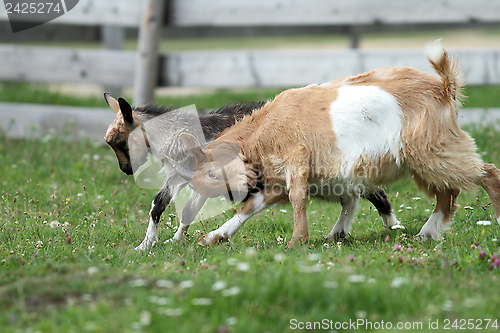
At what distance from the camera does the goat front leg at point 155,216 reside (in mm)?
4512

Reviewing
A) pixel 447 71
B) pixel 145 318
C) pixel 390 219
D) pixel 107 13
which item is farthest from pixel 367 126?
pixel 107 13

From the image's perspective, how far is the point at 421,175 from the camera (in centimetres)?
400

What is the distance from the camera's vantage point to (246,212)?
4254mm

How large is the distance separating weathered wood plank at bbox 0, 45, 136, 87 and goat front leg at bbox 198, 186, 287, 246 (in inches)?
190

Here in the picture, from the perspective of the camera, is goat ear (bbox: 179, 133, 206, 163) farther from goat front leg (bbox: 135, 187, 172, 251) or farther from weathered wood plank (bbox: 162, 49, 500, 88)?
weathered wood plank (bbox: 162, 49, 500, 88)

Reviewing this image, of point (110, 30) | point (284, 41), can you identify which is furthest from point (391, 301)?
point (284, 41)

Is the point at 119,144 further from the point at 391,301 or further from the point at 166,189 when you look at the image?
the point at 391,301

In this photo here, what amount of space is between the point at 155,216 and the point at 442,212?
2.58 m

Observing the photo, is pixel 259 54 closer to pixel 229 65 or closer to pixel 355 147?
pixel 229 65

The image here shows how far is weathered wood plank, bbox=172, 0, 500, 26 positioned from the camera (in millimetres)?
7137

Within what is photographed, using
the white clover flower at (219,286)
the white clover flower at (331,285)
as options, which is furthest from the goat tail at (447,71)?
the white clover flower at (219,286)

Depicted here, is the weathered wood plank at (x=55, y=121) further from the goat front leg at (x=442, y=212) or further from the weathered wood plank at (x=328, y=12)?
the goat front leg at (x=442, y=212)

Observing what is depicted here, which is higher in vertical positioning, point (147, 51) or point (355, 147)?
point (147, 51)

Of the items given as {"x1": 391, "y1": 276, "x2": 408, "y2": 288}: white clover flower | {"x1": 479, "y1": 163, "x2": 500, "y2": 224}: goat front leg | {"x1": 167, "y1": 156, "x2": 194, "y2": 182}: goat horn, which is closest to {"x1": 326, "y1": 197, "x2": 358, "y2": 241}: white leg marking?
{"x1": 479, "y1": 163, "x2": 500, "y2": 224}: goat front leg
